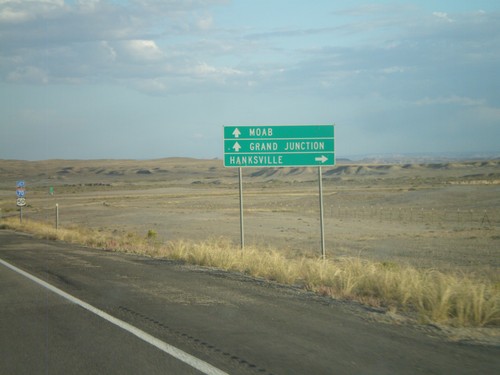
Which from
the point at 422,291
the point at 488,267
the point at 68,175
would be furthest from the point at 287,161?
the point at 68,175

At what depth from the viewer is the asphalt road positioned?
6.58 metres

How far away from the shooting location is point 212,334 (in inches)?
315

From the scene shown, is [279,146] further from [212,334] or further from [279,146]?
[212,334]

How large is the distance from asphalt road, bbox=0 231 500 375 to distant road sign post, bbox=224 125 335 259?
7.01 m

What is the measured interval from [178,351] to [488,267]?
1549 cm

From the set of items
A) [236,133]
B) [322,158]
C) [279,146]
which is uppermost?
[236,133]

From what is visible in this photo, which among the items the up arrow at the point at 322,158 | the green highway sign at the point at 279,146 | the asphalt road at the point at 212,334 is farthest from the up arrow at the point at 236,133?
the asphalt road at the point at 212,334

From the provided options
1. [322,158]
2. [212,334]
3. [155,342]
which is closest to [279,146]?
[322,158]

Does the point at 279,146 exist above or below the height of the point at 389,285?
above

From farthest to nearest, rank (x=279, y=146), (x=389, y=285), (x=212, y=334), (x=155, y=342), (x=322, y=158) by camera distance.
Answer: (x=279, y=146), (x=322, y=158), (x=389, y=285), (x=212, y=334), (x=155, y=342)

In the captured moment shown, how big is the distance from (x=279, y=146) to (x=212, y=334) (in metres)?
11.6

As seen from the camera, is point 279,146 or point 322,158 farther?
point 279,146

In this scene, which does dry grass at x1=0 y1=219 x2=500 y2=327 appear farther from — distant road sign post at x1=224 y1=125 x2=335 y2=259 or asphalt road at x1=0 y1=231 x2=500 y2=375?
distant road sign post at x1=224 y1=125 x2=335 y2=259

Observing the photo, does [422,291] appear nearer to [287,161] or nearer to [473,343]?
[473,343]
